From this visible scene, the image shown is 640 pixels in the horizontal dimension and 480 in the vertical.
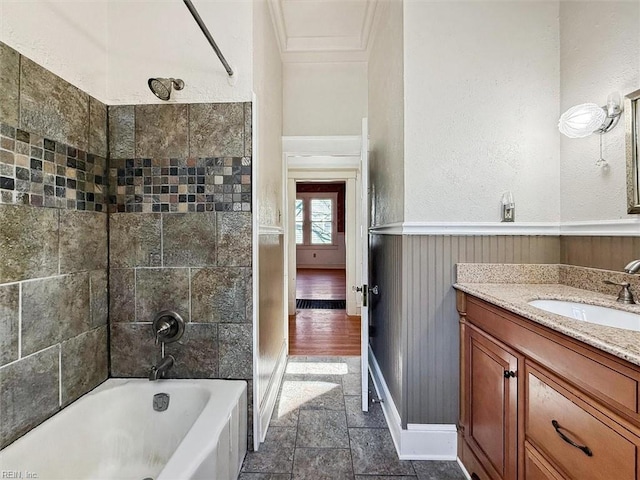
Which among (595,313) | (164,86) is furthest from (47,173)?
(595,313)

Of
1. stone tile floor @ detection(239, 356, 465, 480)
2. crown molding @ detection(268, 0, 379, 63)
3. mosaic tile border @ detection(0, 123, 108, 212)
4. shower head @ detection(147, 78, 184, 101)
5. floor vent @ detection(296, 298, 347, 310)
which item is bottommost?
stone tile floor @ detection(239, 356, 465, 480)

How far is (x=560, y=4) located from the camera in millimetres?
1647

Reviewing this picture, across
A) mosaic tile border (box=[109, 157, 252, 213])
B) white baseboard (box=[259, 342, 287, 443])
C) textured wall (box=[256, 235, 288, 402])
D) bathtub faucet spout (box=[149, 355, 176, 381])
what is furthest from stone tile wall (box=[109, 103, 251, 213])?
white baseboard (box=[259, 342, 287, 443])

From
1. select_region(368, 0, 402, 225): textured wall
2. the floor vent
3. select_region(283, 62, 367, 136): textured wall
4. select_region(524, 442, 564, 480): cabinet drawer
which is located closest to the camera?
select_region(524, 442, 564, 480): cabinet drawer

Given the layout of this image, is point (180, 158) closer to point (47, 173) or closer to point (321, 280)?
point (47, 173)

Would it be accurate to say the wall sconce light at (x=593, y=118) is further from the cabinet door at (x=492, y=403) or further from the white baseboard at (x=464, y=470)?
the white baseboard at (x=464, y=470)

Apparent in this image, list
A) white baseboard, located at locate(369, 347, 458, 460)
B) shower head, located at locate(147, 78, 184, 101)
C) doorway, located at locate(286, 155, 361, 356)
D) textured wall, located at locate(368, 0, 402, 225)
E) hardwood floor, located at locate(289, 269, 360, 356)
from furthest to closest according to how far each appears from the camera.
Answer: doorway, located at locate(286, 155, 361, 356) → hardwood floor, located at locate(289, 269, 360, 356) → textured wall, located at locate(368, 0, 402, 225) → white baseboard, located at locate(369, 347, 458, 460) → shower head, located at locate(147, 78, 184, 101)

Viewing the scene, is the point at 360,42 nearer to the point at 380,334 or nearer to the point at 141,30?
the point at 141,30

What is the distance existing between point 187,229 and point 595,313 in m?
1.96

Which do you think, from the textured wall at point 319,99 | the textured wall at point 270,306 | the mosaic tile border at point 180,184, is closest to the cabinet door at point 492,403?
the textured wall at point 270,306

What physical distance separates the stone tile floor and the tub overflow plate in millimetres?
532

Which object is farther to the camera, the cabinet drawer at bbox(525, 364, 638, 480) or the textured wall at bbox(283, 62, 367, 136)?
the textured wall at bbox(283, 62, 367, 136)

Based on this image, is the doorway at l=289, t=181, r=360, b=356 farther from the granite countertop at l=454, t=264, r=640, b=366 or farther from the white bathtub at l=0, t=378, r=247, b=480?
the granite countertop at l=454, t=264, r=640, b=366

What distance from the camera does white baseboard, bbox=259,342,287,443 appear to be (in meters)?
1.81
